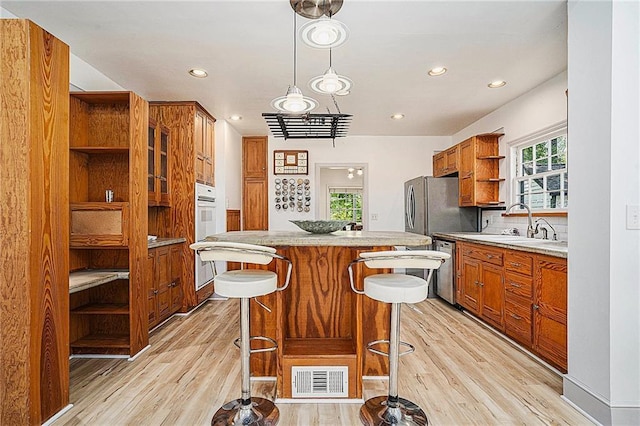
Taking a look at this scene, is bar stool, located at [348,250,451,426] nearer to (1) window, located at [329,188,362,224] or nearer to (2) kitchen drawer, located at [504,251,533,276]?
(2) kitchen drawer, located at [504,251,533,276]

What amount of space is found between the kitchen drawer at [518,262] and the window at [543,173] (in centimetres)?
85

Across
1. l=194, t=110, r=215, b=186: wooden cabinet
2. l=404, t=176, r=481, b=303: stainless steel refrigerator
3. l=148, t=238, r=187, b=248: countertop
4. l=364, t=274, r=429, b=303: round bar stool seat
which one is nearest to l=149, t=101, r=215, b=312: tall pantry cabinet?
l=194, t=110, r=215, b=186: wooden cabinet

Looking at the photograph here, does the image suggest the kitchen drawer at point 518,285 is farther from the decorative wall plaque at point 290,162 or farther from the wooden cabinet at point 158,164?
the decorative wall plaque at point 290,162

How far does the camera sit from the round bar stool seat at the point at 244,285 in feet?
5.89

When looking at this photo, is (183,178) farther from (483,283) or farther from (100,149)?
(483,283)

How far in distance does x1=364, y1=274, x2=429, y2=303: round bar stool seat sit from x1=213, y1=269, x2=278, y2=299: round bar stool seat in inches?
21.5

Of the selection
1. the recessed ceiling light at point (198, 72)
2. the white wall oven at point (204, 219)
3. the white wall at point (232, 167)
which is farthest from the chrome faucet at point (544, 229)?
the white wall at point (232, 167)

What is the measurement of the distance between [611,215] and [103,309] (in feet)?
11.6

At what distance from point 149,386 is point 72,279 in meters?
0.97

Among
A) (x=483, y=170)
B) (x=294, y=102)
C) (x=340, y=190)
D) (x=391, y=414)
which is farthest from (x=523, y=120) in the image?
(x=340, y=190)

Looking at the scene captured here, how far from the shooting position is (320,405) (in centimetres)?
211

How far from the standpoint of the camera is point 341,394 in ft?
7.09

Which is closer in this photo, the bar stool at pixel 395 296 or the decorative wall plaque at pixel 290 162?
the bar stool at pixel 395 296

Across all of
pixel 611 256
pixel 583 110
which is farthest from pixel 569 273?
pixel 583 110
